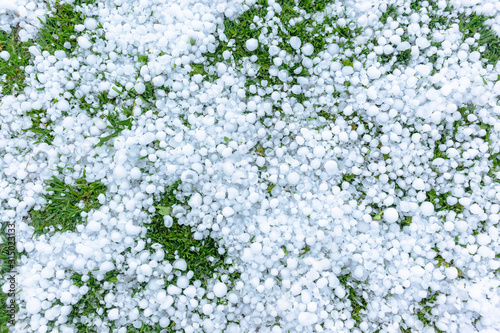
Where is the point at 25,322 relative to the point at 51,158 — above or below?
below

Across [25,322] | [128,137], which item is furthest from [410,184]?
[25,322]

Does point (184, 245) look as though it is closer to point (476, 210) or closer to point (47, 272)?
point (47, 272)

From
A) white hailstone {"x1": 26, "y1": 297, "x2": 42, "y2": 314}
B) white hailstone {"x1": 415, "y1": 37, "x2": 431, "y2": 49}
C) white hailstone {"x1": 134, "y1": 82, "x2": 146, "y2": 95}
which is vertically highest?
white hailstone {"x1": 415, "y1": 37, "x2": 431, "y2": 49}

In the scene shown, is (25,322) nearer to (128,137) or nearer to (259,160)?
(128,137)

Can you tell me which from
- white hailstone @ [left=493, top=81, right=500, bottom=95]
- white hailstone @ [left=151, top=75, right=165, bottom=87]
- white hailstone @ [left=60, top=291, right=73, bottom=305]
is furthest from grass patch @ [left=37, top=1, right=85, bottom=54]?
white hailstone @ [left=493, top=81, right=500, bottom=95]

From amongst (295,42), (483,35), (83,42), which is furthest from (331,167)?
(83,42)

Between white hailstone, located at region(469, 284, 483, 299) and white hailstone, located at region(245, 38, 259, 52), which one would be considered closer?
white hailstone, located at region(469, 284, 483, 299)

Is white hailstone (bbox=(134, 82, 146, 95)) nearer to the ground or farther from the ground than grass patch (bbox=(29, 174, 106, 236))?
farther from the ground

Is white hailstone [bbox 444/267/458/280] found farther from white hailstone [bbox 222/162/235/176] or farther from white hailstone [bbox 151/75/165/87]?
white hailstone [bbox 151/75/165/87]
